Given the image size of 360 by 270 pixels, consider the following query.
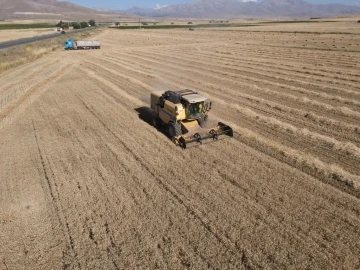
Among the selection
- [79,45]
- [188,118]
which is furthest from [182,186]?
[79,45]

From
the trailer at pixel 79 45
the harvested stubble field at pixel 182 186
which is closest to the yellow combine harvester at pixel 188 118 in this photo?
the harvested stubble field at pixel 182 186

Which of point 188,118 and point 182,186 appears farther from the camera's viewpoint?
point 188,118

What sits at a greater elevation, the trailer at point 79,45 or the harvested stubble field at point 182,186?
the harvested stubble field at point 182,186

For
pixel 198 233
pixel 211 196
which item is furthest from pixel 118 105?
pixel 198 233

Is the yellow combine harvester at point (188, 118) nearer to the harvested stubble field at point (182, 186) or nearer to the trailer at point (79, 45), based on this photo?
the harvested stubble field at point (182, 186)

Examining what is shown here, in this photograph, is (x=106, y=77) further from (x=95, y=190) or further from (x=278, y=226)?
(x=278, y=226)

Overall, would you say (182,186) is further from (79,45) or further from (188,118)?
(79,45)

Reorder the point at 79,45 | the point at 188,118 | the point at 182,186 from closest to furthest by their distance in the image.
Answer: the point at 182,186
the point at 188,118
the point at 79,45
